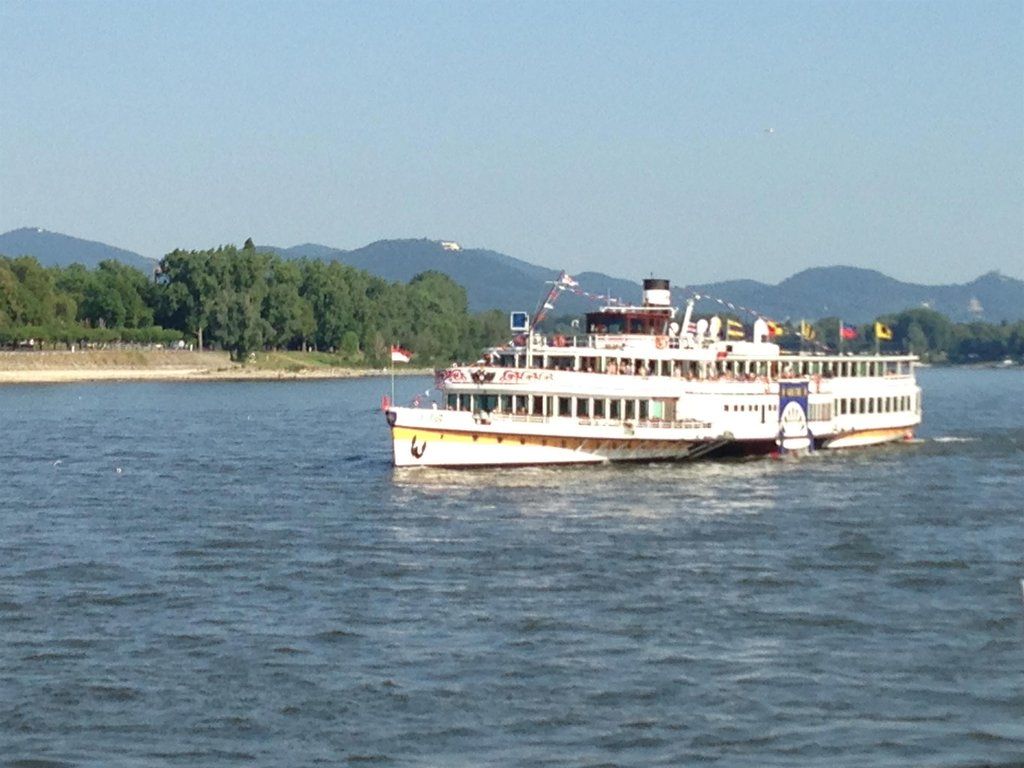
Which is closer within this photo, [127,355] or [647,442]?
[647,442]

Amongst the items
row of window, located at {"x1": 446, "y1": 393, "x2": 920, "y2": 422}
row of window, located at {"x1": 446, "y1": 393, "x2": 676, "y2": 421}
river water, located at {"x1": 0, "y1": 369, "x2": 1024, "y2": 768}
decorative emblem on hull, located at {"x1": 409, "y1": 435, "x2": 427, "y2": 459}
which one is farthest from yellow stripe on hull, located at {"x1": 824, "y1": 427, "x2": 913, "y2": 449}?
decorative emblem on hull, located at {"x1": 409, "y1": 435, "x2": 427, "y2": 459}

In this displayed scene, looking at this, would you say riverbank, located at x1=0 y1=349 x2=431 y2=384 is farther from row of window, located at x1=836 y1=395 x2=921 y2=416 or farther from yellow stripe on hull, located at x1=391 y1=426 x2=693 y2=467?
yellow stripe on hull, located at x1=391 y1=426 x2=693 y2=467

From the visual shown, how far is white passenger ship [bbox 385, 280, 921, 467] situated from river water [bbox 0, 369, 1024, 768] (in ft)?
4.62

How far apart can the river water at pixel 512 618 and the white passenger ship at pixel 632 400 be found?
1407 mm

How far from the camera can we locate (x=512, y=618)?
114 feet

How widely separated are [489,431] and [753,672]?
109 feet

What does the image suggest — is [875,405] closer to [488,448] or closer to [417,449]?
[488,448]

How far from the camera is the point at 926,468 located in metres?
68.9

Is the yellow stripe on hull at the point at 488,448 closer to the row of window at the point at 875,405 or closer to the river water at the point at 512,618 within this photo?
the river water at the point at 512,618

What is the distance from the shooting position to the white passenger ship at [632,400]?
62.9 metres

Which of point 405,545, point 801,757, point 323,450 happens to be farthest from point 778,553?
point 323,450

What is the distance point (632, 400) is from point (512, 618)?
105 ft

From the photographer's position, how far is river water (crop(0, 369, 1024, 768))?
26.4 m

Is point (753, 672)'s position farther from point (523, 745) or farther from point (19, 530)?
point (19, 530)
